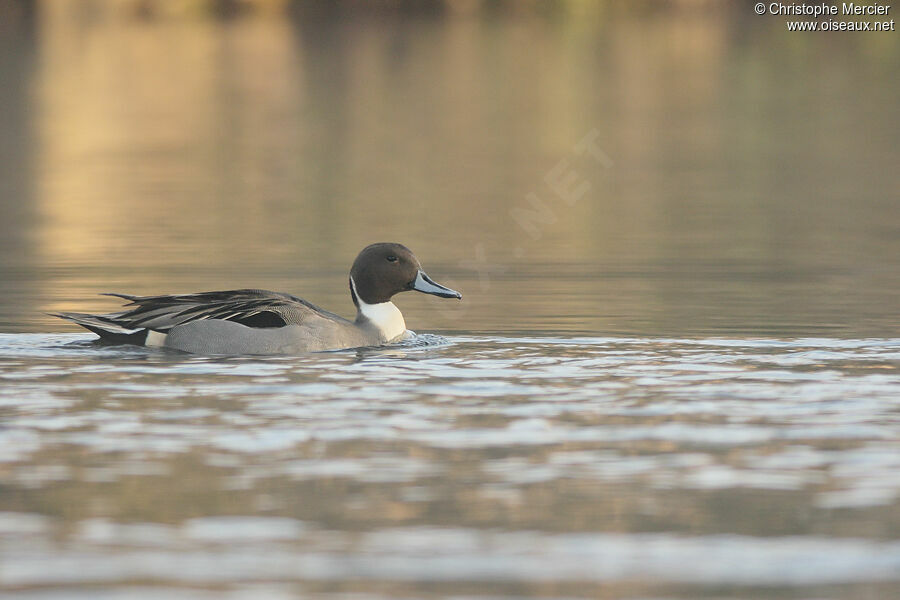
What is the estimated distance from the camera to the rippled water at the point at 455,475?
6.51 meters

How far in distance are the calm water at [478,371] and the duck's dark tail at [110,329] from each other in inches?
7.4

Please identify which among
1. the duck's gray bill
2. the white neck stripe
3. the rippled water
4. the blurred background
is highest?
the blurred background

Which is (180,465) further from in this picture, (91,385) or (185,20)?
(185,20)

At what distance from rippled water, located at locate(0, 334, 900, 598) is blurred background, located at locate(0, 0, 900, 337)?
2471mm

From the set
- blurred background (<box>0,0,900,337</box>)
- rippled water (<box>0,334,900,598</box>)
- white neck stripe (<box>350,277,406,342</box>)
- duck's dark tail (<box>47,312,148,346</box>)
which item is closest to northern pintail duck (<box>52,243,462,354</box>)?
duck's dark tail (<box>47,312,148,346</box>)

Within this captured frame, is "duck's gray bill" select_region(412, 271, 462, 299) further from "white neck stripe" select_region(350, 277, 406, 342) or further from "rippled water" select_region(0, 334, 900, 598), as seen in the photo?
"rippled water" select_region(0, 334, 900, 598)

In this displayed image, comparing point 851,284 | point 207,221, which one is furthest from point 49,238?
point 851,284

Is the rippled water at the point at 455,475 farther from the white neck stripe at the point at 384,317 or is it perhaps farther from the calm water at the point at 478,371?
the white neck stripe at the point at 384,317

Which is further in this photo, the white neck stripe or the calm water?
the white neck stripe

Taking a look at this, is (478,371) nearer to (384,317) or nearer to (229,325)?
(229,325)

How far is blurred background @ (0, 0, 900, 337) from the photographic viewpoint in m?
15.3

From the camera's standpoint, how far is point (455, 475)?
7.88 meters

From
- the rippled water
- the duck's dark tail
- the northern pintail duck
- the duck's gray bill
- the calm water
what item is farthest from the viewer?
the duck's gray bill

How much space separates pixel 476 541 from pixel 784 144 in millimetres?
24872
